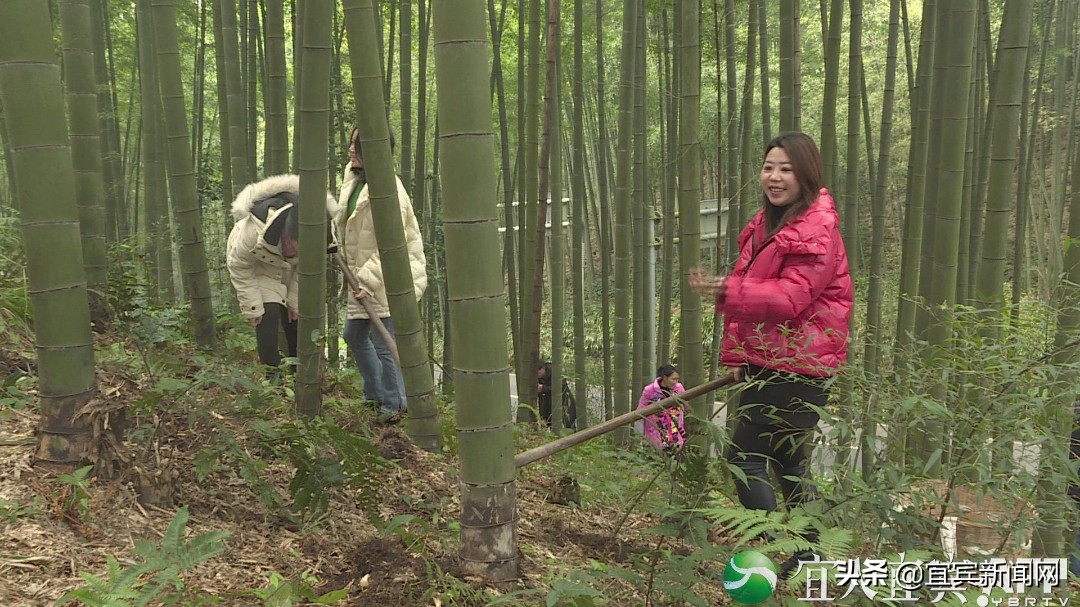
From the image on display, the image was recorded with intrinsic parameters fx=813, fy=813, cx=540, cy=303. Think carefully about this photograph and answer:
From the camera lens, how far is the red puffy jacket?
2006mm

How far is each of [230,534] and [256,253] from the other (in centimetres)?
180

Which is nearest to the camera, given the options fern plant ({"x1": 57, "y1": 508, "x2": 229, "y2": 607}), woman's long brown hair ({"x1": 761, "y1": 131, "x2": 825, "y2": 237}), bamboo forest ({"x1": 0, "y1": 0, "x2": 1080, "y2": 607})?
fern plant ({"x1": 57, "y1": 508, "x2": 229, "y2": 607})

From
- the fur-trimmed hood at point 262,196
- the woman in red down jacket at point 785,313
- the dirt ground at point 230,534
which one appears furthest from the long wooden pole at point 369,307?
the woman in red down jacket at point 785,313

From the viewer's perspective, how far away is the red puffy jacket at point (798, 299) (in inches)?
79.0

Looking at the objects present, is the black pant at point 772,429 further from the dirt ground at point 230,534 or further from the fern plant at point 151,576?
the fern plant at point 151,576

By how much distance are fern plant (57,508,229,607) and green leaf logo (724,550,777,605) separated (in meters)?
1.05

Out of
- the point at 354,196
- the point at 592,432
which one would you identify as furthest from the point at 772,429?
the point at 354,196

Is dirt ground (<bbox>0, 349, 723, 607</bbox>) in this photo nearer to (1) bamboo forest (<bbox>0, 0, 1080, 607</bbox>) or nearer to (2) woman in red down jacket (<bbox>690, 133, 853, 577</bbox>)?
(1) bamboo forest (<bbox>0, 0, 1080, 607</bbox>)

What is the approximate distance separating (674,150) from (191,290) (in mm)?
4331

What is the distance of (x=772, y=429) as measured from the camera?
7.17 feet

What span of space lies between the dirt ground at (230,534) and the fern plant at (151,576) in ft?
0.27

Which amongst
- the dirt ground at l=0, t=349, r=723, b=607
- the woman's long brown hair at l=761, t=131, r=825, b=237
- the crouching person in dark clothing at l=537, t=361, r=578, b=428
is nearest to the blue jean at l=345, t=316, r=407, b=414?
the dirt ground at l=0, t=349, r=723, b=607

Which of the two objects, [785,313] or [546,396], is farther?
[546,396]

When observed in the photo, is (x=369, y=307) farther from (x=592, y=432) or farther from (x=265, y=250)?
(x=592, y=432)
